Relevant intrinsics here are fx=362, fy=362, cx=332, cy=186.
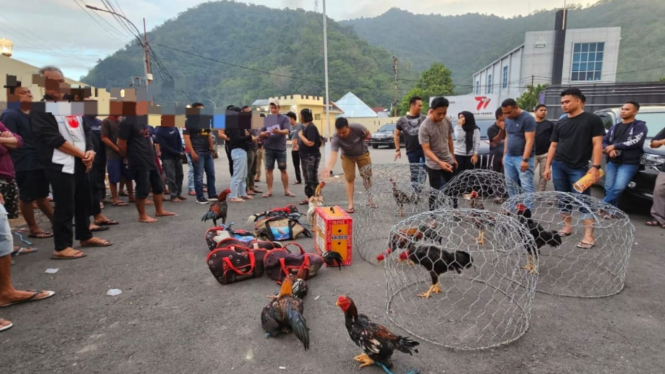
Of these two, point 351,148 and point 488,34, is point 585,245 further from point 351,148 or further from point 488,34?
point 488,34

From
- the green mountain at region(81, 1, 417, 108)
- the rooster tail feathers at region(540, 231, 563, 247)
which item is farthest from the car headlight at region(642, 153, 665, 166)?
the green mountain at region(81, 1, 417, 108)

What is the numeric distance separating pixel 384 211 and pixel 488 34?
4895 inches

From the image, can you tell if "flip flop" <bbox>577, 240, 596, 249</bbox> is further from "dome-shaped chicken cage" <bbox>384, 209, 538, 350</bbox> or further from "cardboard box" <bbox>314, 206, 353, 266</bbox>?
"cardboard box" <bbox>314, 206, 353, 266</bbox>

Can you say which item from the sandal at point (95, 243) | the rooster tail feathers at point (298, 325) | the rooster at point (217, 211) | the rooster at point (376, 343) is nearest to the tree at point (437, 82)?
the rooster at point (217, 211)

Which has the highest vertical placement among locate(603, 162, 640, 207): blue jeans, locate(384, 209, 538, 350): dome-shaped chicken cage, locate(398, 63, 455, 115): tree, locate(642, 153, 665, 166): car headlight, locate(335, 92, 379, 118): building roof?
locate(398, 63, 455, 115): tree

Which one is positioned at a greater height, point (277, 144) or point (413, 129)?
point (413, 129)

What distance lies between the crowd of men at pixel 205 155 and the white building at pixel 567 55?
44598 millimetres

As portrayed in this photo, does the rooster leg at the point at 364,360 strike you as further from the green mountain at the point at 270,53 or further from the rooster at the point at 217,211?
the green mountain at the point at 270,53

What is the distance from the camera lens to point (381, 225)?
18.9 feet

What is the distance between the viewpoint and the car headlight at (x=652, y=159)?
5.46m

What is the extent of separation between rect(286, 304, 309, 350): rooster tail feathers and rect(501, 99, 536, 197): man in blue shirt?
410cm

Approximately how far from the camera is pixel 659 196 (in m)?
5.25

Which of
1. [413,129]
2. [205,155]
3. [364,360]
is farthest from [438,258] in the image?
A: [205,155]

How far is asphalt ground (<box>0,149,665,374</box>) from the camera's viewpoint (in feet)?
7.73
